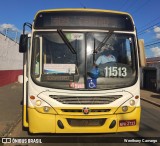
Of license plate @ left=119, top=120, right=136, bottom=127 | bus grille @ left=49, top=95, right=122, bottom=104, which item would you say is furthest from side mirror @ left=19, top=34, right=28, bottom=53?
license plate @ left=119, top=120, right=136, bottom=127

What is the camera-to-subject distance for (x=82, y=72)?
24.5 feet

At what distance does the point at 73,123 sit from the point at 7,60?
22.8 m

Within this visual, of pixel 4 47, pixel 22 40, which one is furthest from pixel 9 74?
pixel 22 40

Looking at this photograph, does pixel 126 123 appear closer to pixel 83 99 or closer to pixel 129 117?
pixel 129 117

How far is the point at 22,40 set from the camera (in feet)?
26.0

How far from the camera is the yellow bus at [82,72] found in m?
7.28

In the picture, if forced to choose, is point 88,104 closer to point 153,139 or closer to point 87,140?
point 87,140

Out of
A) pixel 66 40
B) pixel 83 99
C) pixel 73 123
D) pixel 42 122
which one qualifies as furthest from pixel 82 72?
pixel 42 122

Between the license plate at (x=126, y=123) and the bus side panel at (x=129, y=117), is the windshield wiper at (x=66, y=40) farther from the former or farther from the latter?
the license plate at (x=126, y=123)

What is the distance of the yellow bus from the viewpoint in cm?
728

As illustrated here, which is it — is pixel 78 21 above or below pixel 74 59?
above

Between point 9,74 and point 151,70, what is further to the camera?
point 151,70

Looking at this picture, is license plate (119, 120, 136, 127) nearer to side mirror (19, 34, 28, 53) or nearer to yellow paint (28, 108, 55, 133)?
yellow paint (28, 108, 55, 133)

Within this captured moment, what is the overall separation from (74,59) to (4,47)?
20.8m
